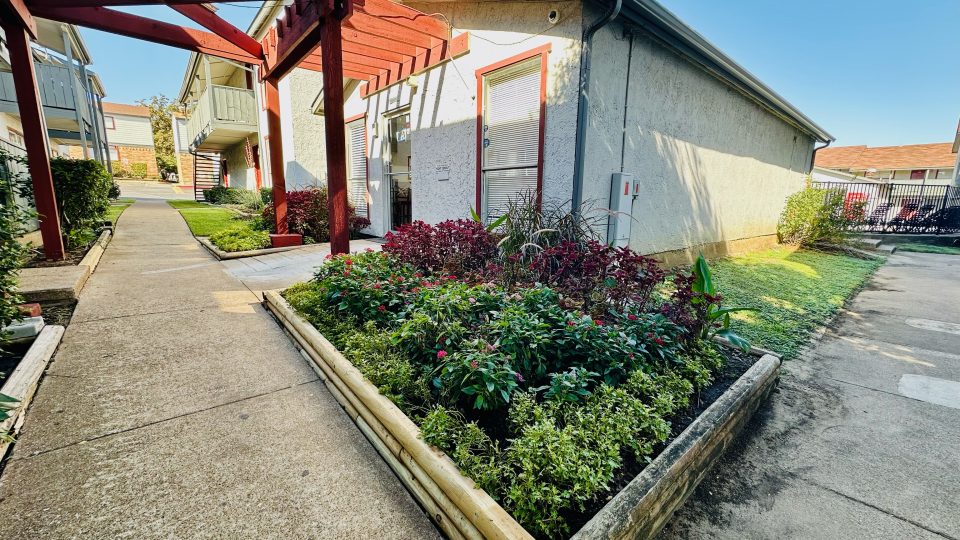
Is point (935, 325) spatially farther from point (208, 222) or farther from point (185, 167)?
point (185, 167)

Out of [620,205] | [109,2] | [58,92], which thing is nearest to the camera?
[109,2]

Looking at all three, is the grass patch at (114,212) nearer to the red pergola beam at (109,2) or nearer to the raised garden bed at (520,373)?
the red pergola beam at (109,2)

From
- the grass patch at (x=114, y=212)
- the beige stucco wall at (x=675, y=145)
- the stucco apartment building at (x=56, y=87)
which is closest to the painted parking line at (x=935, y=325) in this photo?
the beige stucco wall at (x=675, y=145)

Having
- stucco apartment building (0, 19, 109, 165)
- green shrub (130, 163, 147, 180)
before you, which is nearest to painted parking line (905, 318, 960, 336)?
stucco apartment building (0, 19, 109, 165)

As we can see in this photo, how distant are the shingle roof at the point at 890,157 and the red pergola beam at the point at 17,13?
1436 inches

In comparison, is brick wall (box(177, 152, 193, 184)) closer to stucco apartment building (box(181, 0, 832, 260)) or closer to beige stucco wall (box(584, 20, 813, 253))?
stucco apartment building (box(181, 0, 832, 260))

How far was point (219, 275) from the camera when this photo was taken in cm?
488

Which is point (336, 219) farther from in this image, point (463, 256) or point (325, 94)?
point (463, 256)

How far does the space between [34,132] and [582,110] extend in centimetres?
593

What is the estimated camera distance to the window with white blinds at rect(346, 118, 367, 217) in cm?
836

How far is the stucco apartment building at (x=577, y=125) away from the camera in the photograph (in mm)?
4348

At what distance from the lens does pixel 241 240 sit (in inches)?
250

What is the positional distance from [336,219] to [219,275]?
1.85 m

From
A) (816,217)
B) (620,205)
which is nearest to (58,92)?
(620,205)
